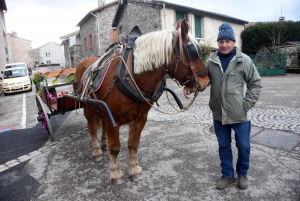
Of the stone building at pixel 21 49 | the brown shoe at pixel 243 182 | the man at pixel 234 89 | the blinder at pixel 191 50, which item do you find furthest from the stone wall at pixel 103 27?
the stone building at pixel 21 49

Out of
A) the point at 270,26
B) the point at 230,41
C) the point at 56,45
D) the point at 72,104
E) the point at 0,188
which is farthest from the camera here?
the point at 56,45

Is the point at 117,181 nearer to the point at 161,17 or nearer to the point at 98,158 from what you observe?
the point at 98,158

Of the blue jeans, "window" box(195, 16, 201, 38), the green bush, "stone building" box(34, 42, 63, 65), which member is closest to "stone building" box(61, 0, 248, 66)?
"window" box(195, 16, 201, 38)

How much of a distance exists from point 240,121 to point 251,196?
0.86 m

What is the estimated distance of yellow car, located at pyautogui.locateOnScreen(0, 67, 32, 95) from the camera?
14805 millimetres

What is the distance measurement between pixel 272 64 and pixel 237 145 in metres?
18.1

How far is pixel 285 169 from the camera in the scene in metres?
3.05

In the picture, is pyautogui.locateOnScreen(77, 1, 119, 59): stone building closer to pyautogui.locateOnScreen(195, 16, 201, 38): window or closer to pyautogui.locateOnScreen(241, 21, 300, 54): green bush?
pyautogui.locateOnScreen(195, 16, 201, 38): window

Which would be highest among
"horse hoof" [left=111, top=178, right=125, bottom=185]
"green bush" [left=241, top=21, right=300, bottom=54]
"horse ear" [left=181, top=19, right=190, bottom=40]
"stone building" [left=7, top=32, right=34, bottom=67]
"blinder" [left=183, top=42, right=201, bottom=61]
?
"stone building" [left=7, top=32, right=34, bottom=67]

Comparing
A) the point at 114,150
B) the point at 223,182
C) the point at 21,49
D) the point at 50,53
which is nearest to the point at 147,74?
the point at 114,150

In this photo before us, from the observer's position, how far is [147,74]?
2574 mm

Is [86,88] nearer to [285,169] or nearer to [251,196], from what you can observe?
[251,196]

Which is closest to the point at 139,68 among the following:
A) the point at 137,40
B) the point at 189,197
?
the point at 137,40

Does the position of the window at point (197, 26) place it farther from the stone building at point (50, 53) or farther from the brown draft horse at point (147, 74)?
the stone building at point (50, 53)
